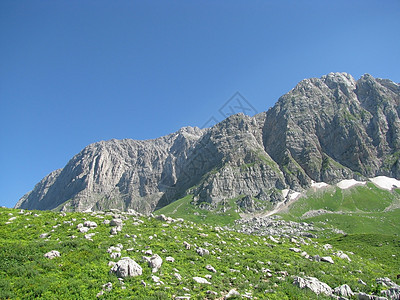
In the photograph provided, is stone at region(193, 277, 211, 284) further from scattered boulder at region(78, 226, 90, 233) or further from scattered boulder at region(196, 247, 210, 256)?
scattered boulder at region(78, 226, 90, 233)

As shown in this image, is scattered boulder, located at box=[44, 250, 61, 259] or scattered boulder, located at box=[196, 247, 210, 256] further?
scattered boulder, located at box=[196, 247, 210, 256]

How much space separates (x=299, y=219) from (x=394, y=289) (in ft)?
557

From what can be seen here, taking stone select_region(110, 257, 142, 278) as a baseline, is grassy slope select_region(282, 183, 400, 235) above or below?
below

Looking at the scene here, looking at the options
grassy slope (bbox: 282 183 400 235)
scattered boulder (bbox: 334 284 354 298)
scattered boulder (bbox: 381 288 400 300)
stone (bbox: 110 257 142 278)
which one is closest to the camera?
stone (bbox: 110 257 142 278)

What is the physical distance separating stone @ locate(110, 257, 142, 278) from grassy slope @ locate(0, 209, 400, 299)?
1.59ft

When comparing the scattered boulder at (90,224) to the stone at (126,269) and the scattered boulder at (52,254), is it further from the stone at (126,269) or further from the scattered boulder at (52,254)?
the stone at (126,269)

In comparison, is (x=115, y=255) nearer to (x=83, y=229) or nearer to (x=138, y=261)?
(x=138, y=261)

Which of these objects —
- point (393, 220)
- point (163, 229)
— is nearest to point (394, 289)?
point (163, 229)

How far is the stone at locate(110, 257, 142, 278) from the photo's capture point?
50.2 ft

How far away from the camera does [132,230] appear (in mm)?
25109

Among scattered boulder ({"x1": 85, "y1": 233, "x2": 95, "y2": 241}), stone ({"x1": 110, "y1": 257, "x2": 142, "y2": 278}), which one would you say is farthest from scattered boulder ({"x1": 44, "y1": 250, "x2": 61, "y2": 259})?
stone ({"x1": 110, "y1": 257, "x2": 142, "y2": 278})

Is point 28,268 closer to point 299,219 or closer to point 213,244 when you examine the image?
point 213,244

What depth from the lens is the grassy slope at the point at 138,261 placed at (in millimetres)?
13758

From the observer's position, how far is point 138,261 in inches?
680
